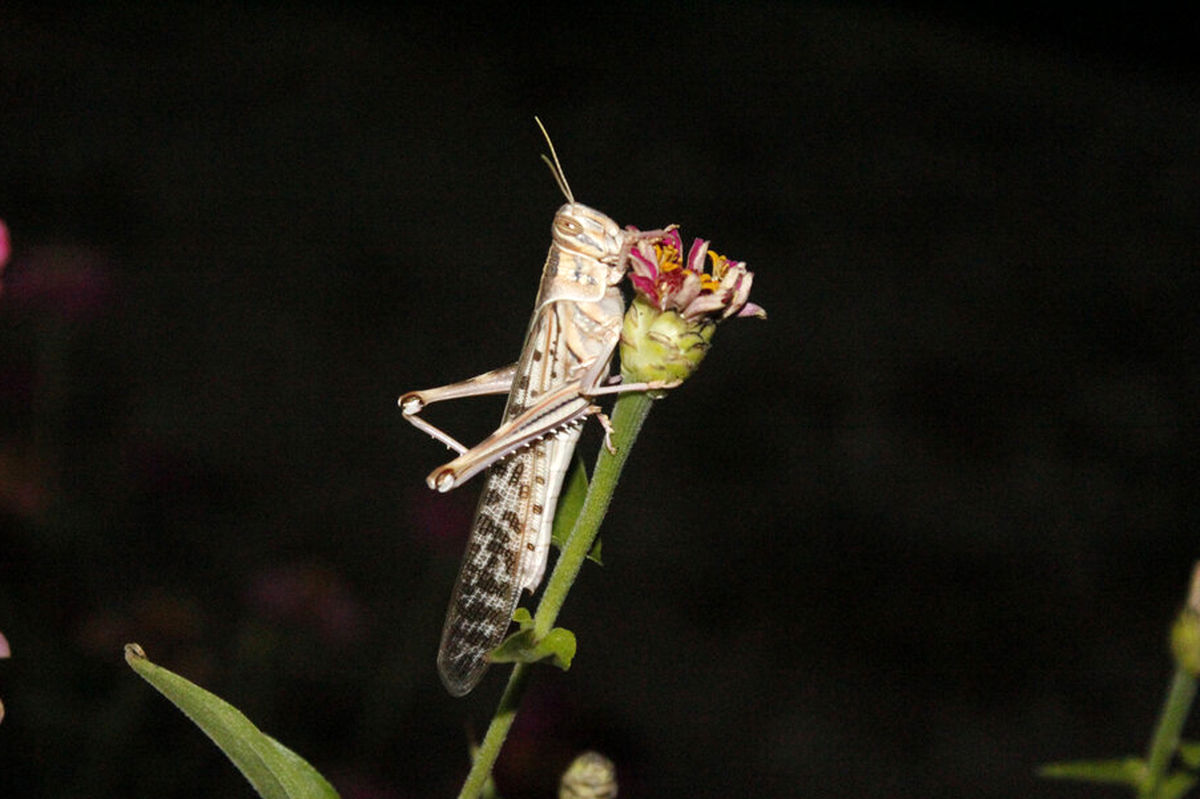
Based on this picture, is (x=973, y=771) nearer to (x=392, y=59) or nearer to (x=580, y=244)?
(x=580, y=244)

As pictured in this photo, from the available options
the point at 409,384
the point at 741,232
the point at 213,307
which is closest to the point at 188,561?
the point at 409,384

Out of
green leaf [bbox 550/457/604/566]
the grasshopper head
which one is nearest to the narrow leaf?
green leaf [bbox 550/457/604/566]

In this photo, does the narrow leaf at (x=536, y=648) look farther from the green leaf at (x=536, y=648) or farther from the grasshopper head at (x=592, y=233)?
the grasshopper head at (x=592, y=233)

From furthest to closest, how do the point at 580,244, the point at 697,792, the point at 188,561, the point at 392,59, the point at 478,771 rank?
the point at 392,59
the point at 697,792
the point at 188,561
the point at 580,244
the point at 478,771

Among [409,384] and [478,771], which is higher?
[478,771]

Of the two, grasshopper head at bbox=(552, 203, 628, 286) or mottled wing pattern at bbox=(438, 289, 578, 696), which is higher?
grasshopper head at bbox=(552, 203, 628, 286)

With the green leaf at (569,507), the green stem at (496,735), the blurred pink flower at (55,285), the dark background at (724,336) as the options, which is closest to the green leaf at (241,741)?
the green stem at (496,735)

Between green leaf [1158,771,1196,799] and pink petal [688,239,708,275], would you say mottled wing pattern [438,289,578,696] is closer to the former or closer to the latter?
pink petal [688,239,708,275]
